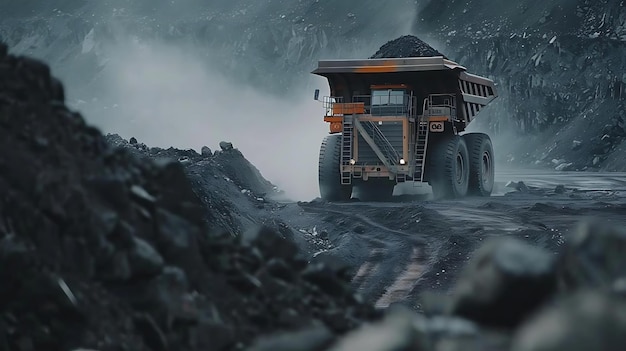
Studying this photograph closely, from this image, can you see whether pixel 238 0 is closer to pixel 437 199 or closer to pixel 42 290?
pixel 437 199

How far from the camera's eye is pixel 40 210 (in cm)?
702

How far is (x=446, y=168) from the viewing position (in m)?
27.0

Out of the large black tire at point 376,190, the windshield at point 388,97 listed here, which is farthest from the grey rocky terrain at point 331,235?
the windshield at point 388,97

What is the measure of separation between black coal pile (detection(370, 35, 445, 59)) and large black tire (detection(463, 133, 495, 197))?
2587 millimetres

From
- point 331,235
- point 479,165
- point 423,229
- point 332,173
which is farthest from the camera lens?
point 479,165

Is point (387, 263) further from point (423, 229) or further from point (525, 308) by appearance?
point (525, 308)

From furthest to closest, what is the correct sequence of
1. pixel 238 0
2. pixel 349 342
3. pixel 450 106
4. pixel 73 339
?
pixel 238 0, pixel 450 106, pixel 73 339, pixel 349 342

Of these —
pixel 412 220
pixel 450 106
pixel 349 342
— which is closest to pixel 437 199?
pixel 450 106

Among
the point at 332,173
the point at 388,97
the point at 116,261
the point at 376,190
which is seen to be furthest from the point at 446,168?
the point at 116,261

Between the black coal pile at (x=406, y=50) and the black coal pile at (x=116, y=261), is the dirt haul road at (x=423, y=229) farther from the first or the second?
the black coal pile at (x=116, y=261)

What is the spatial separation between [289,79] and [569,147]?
2294cm

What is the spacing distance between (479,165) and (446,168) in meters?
2.37

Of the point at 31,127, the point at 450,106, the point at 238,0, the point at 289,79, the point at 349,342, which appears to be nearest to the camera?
the point at 349,342

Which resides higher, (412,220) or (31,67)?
(31,67)
